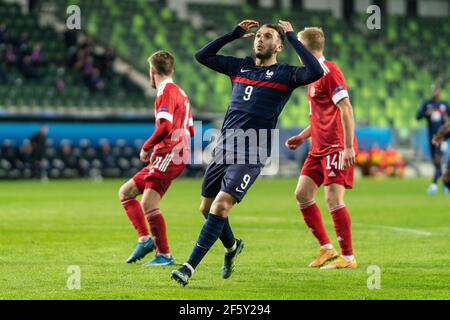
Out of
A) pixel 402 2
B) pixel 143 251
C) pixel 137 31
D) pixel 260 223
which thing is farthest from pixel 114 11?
pixel 143 251

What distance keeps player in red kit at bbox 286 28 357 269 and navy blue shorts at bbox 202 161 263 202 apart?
1429mm

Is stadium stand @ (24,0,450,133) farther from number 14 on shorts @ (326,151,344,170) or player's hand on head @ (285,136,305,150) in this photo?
number 14 on shorts @ (326,151,344,170)

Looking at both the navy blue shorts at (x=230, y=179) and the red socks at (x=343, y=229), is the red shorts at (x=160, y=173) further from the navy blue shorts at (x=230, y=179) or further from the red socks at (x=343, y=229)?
the red socks at (x=343, y=229)

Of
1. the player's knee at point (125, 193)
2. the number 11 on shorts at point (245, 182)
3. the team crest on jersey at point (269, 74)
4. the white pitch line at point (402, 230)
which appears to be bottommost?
the white pitch line at point (402, 230)

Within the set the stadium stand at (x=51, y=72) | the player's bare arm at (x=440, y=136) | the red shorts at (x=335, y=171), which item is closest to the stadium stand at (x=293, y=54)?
the stadium stand at (x=51, y=72)

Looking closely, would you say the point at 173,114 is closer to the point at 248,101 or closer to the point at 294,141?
the point at 294,141

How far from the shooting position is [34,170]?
34.7m

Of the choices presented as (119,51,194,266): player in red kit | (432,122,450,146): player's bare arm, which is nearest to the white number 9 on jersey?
(119,51,194,266): player in red kit

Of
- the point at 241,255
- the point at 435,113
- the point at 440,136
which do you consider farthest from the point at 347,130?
the point at 435,113

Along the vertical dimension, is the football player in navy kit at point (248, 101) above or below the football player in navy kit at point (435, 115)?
above

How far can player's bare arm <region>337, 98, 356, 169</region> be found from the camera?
1094 centimetres

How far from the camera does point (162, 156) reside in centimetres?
1199

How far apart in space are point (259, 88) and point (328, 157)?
5.54ft

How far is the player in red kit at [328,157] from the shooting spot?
447 inches
